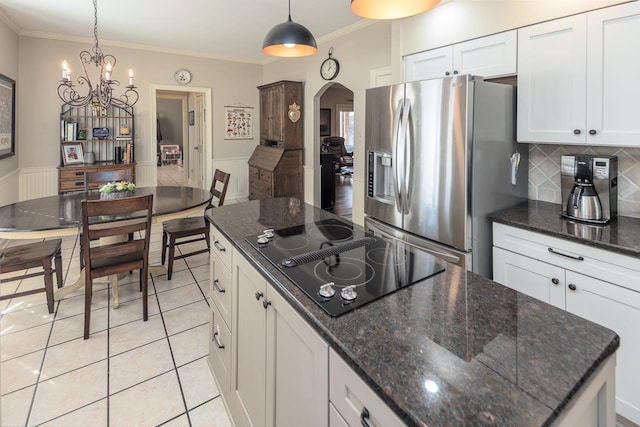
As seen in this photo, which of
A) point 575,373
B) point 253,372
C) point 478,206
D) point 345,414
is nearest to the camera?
point 575,373

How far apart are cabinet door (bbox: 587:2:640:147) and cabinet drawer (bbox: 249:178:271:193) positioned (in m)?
4.61

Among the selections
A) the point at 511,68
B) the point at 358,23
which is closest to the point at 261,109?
the point at 358,23

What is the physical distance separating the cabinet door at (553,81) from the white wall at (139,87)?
5.63 metres

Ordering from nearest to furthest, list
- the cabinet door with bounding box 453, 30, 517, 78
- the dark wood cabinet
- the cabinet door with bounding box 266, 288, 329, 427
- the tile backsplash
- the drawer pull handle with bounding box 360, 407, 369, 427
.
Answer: the drawer pull handle with bounding box 360, 407, 369, 427
the cabinet door with bounding box 266, 288, 329, 427
the tile backsplash
the cabinet door with bounding box 453, 30, 517, 78
the dark wood cabinet

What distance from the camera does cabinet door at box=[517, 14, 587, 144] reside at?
199cm

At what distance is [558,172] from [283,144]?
13.9 feet

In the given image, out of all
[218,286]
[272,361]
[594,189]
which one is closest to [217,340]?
[218,286]

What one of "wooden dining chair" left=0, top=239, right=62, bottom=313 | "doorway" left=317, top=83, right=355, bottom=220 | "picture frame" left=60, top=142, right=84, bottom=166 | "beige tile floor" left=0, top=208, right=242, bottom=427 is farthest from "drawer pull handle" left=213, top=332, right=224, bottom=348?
"doorway" left=317, top=83, right=355, bottom=220

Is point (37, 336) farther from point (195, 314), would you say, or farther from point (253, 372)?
point (253, 372)

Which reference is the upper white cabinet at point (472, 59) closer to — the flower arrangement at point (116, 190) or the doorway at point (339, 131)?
the flower arrangement at point (116, 190)

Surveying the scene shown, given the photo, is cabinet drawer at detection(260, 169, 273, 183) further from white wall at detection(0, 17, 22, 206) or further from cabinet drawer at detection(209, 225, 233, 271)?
cabinet drawer at detection(209, 225, 233, 271)

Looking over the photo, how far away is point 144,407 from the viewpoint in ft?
5.97

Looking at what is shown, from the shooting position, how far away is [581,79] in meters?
1.98

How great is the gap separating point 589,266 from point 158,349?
2.55 m
